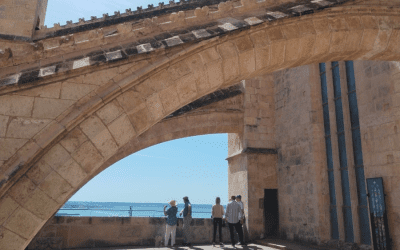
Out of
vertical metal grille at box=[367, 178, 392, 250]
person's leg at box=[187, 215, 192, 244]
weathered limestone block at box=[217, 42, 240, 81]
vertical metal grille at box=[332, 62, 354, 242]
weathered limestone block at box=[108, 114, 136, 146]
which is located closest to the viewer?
weathered limestone block at box=[108, 114, 136, 146]

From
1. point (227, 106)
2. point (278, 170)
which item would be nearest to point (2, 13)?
point (227, 106)

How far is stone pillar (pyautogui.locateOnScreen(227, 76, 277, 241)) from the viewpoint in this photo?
8523mm

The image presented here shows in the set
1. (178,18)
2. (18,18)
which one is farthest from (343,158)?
(18,18)

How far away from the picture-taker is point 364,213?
631cm

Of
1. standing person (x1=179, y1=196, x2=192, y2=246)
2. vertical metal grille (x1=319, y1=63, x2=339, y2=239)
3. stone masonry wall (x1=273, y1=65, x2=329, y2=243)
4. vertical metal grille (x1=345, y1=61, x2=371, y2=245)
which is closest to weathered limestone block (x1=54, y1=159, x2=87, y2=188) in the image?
standing person (x1=179, y1=196, x2=192, y2=246)

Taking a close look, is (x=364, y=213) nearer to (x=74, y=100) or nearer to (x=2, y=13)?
(x=74, y=100)

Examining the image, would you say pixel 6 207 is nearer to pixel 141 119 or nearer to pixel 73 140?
pixel 73 140

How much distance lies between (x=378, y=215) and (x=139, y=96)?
15.9 ft

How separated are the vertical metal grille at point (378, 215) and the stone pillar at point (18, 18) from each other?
7.81 m

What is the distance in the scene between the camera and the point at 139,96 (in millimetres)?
2906

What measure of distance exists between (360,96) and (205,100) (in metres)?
3.67

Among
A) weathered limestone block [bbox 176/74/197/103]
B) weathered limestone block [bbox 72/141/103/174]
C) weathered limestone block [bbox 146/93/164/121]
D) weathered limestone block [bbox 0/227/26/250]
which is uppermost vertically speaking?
weathered limestone block [bbox 176/74/197/103]

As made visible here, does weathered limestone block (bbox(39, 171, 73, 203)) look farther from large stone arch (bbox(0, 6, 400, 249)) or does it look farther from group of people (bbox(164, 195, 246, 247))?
group of people (bbox(164, 195, 246, 247))

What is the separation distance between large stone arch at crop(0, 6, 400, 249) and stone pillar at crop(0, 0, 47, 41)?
18.1 feet
